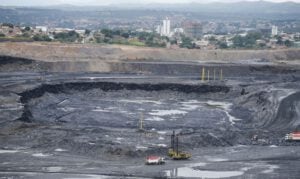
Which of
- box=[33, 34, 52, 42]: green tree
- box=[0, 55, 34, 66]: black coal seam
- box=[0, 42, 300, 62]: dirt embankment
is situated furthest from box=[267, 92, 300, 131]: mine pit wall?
box=[33, 34, 52, 42]: green tree

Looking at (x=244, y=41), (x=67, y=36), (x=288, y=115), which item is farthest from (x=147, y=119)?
(x=244, y=41)

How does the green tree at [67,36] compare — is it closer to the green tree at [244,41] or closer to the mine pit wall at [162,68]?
the mine pit wall at [162,68]

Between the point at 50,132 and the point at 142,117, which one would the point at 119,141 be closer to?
the point at 50,132

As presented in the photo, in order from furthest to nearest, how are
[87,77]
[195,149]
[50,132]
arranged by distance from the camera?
[87,77], [50,132], [195,149]

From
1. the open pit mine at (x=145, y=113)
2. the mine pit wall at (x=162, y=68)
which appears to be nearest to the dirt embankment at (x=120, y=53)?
the open pit mine at (x=145, y=113)

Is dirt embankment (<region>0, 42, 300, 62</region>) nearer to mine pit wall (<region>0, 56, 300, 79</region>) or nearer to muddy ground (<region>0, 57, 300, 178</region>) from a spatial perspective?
mine pit wall (<region>0, 56, 300, 79</region>)

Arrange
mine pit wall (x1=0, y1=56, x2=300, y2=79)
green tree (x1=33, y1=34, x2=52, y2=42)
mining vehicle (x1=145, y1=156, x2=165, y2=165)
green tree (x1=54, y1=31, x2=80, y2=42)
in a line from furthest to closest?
green tree (x1=54, y1=31, x2=80, y2=42), green tree (x1=33, y1=34, x2=52, y2=42), mine pit wall (x1=0, y1=56, x2=300, y2=79), mining vehicle (x1=145, y1=156, x2=165, y2=165)

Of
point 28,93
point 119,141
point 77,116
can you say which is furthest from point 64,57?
point 119,141
